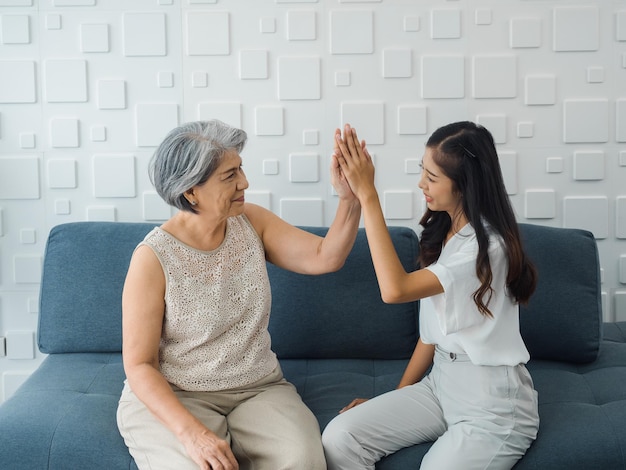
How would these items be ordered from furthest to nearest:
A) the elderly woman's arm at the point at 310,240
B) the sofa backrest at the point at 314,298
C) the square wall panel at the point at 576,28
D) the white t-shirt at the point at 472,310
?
the square wall panel at the point at 576,28 < the sofa backrest at the point at 314,298 < the elderly woman's arm at the point at 310,240 < the white t-shirt at the point at 472,310

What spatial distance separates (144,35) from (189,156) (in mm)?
986

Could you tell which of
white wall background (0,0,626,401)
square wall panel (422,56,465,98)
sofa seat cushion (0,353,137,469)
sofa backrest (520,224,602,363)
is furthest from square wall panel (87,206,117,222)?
sofa backrest (520,224,602,363)

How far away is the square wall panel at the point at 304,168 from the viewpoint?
308 cm

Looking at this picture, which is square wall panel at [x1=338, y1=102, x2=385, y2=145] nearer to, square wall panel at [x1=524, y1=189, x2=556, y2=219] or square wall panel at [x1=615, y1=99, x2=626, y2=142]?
square wall panel at [x1=524, y1=189, x2=556, y2=219]

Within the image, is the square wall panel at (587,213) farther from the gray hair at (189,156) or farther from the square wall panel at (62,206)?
the square wall panel at (62,206)

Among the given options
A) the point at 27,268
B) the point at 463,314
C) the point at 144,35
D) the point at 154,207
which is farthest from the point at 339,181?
the point at 27,268

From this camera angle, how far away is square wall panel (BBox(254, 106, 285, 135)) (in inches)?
120

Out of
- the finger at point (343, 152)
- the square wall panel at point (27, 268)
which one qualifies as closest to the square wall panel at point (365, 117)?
the finger at point (343, 152)

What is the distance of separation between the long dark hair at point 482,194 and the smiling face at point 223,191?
56 centimetres

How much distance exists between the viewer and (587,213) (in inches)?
122

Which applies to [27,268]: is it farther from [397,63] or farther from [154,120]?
[397,63]

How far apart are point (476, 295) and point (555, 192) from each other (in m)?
1.10

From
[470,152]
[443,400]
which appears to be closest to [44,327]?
[443,400]

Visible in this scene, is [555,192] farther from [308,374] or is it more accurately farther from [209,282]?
[209,282]
